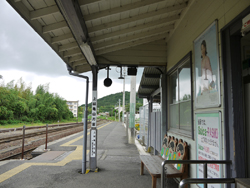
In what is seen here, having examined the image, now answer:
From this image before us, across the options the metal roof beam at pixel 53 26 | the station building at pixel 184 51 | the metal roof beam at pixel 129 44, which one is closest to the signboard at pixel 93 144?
the station building at pixel 184 51

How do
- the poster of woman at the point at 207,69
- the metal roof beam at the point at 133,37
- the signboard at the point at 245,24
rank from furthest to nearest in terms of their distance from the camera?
the metal roof beam at the point at 133,37, the poster of woman at the point at 207,69, the signboard at the point at 245,24

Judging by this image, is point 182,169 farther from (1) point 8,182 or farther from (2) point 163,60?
(1) point 8,182

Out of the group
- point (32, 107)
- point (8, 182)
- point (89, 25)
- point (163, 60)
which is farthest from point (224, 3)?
point (32, 107)

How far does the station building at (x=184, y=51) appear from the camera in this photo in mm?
2643

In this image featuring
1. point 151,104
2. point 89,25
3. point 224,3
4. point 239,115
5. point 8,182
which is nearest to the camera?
point 239,115

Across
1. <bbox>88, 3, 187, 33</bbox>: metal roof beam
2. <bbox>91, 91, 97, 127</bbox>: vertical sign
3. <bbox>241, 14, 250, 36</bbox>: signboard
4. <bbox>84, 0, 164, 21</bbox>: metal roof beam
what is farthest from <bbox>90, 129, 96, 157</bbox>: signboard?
<bbox>241, 14, 250, 36</bbox>: signboard

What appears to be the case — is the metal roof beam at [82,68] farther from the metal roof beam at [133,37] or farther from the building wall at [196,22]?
the building wall at [196,22]

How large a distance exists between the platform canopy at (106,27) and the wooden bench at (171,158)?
249 cm

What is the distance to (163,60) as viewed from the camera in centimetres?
626

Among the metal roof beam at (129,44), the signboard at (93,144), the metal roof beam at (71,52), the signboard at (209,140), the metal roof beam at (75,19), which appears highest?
the metal roof beam at (129,44)

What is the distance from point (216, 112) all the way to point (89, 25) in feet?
9.78

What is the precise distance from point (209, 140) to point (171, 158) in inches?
66.1

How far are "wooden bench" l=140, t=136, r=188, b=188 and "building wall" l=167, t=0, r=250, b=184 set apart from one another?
0.15 metres

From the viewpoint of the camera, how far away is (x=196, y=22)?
390 centimetres
